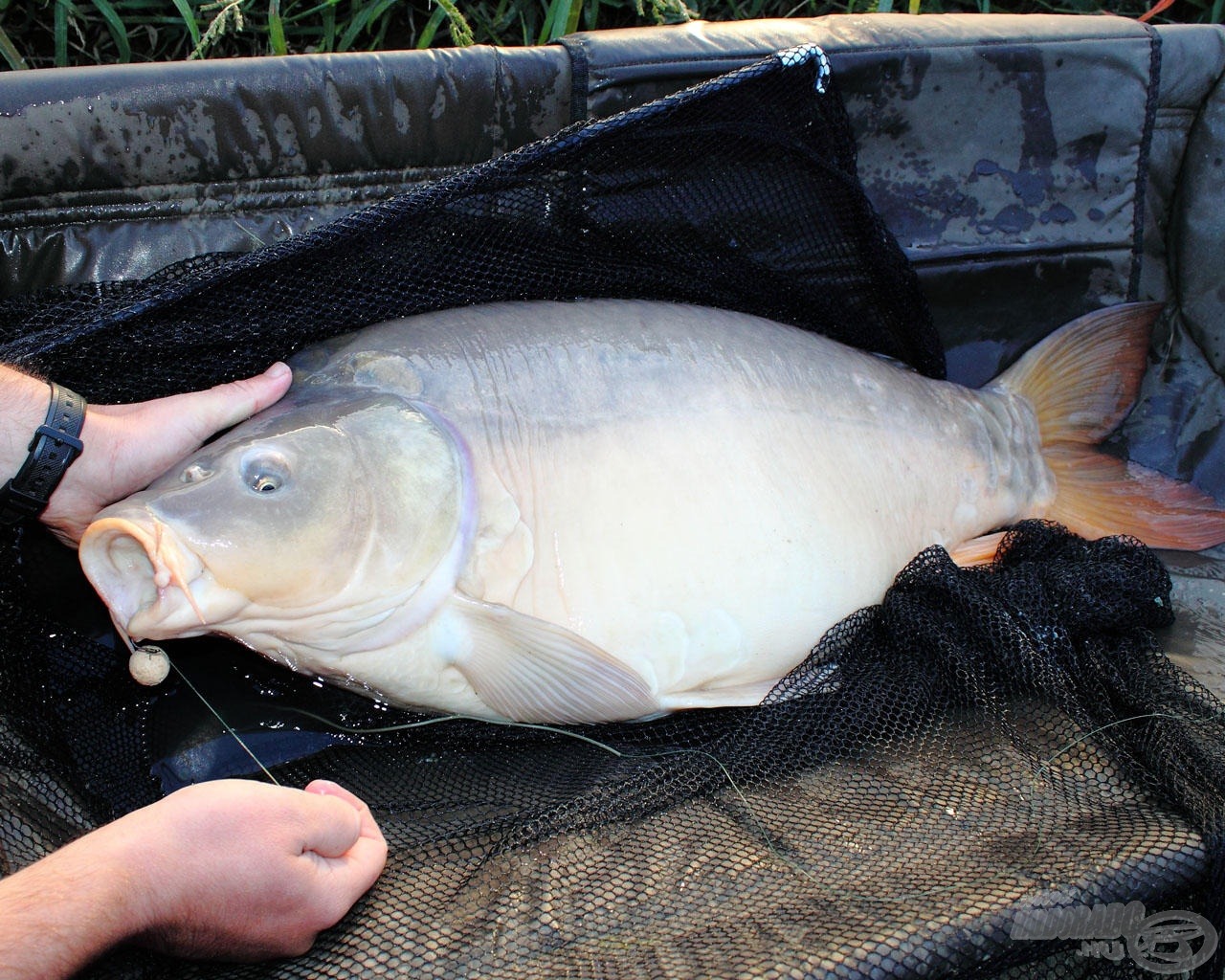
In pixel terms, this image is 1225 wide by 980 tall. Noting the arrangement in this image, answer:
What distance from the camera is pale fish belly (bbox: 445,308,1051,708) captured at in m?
1.67

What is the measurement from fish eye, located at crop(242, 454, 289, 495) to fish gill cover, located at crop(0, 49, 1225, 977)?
0.28m

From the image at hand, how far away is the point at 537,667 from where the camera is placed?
159cm

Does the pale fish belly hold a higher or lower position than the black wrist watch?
lower

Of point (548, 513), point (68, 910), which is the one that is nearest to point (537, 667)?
point (548, 513)

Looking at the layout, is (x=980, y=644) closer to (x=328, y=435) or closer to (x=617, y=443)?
(x=617, y=443)

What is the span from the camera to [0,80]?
1782mm

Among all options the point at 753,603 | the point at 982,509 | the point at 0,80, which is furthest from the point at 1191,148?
the point at 0,80

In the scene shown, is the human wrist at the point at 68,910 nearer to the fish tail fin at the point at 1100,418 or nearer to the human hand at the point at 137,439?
the human hand at the point at 137,439

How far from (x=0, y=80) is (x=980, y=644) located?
6.59 ft

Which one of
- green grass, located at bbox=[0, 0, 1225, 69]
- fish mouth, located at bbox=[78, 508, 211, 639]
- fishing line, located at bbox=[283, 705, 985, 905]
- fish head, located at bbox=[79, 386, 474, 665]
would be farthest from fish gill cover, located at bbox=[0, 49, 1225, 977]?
green grass, located at bbox=[0, 0, 1225, 69]

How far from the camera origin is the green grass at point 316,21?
258cm

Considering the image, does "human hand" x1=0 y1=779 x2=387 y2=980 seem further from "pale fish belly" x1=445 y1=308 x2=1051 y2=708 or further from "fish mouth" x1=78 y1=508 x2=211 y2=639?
"pale fish belly" x1=445 y1=308 x2=1051 y2=708

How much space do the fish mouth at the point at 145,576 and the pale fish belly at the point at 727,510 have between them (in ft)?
1.53

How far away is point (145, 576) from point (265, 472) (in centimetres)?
23
